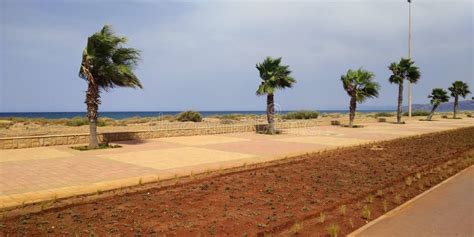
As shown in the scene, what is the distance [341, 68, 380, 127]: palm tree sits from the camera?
25750mm

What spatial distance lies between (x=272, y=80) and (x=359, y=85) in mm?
9698

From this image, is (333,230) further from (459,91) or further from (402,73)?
(459,91)

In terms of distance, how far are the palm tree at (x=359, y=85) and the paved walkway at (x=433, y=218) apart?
19.3 meters

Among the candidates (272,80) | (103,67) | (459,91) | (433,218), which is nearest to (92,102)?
(103,67)

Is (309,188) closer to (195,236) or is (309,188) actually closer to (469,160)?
(195,236)

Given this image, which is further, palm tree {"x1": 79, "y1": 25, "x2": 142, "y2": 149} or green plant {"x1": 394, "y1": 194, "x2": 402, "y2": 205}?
palm tree {"x1": 79, "y1": 25, "x2": 142, "y2": 149}

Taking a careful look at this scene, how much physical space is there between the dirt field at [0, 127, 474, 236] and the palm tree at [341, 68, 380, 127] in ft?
53.2

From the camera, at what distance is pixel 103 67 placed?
535 inches

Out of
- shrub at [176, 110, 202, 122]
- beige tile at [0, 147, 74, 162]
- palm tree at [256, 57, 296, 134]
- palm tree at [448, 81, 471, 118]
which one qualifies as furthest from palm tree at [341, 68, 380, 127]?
palm tree at [448, 81, 471, 118]

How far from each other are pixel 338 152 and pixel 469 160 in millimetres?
3890

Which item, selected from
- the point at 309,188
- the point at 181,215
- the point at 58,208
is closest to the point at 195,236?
the point at 181,215

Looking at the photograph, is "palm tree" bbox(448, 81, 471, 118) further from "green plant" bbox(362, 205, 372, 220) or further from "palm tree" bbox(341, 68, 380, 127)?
"green plant" bbox(362, 205, 372, 220)

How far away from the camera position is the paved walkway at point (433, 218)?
197 inches

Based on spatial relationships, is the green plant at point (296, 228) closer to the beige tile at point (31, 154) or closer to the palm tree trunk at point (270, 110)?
the beige tile at point (31, 154)
